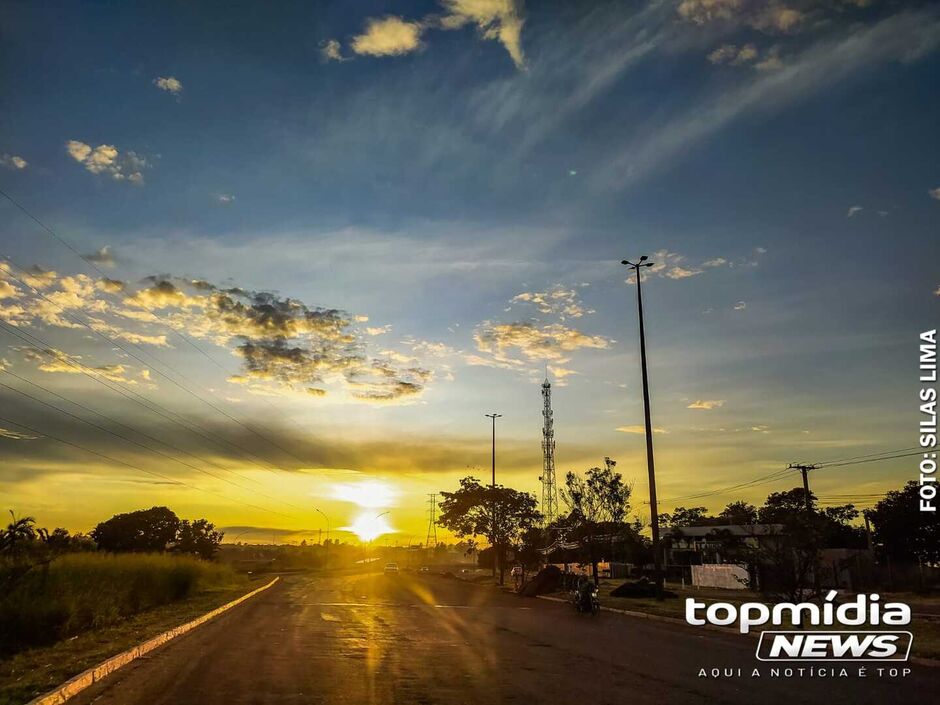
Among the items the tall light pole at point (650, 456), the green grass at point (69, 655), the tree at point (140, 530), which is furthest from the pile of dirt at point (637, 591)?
the tree at point (140, 530)

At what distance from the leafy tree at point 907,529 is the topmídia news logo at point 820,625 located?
4052 centimetres

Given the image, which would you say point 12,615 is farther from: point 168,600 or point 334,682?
point 168,600

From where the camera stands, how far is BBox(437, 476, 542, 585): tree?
63.4 m

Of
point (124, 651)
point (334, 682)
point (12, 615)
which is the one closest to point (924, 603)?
point (334, 682)

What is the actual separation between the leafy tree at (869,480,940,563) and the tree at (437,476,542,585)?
32.6m

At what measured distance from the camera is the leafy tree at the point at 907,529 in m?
61.0

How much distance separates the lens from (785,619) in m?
21.0

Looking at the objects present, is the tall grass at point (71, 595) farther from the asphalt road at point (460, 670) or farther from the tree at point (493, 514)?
the tree at point (493, 514)

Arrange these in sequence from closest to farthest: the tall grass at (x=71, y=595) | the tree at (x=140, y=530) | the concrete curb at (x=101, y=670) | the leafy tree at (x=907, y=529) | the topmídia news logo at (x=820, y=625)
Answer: the concrete curb at (x=101, y=670) < the topmídia news logo at (x=820, y=625) < the tall grass at (x=71, y=595) < the leafy tree at (x=907, y=529) < the tree at (x=140, y=530)

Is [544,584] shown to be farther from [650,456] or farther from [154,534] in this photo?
[154,534]

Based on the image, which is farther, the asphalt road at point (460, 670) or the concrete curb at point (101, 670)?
the asphalt road at point (460, 670)

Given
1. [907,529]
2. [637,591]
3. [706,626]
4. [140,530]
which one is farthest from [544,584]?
[140,530]

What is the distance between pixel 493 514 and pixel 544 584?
23.4 metres

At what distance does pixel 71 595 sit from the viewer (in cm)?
1816
